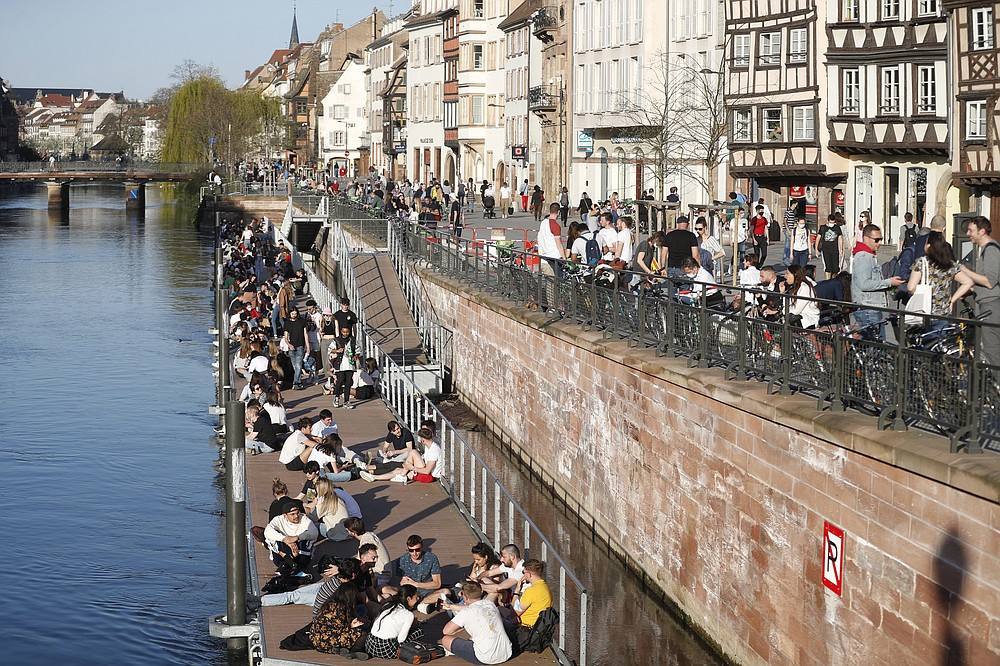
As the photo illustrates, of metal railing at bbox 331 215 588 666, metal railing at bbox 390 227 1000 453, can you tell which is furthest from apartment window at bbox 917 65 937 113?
metal railing at bbox 390 227 1000 453

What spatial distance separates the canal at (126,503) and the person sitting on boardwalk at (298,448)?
1.68m

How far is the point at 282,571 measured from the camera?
14.6 metres

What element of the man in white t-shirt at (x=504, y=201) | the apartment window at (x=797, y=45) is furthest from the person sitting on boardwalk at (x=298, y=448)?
the man in white t-shirt at (x=504, y=201)

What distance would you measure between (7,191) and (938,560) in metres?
152

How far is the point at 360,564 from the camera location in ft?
45.5

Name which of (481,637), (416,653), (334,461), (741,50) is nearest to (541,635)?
(481,637)

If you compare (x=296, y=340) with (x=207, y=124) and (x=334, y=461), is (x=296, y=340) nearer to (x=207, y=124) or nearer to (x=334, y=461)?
(x=334, y=461)

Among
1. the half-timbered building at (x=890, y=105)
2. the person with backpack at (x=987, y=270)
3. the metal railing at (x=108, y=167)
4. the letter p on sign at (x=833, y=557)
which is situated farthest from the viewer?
the metal railing at (x=108, y=167)

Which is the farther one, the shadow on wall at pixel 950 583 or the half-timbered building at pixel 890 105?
the half-timbered building at pixel 890 105

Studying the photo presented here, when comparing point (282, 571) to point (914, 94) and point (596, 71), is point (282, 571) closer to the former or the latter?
point (914, 94)

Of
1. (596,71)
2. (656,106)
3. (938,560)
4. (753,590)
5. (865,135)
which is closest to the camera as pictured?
(938,560)

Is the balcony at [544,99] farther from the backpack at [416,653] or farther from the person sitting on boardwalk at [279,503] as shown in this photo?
the backpack at [416,653]

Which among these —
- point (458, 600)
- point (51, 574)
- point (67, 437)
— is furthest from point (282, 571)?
point (67, 437)

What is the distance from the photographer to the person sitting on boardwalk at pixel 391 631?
12750mm
